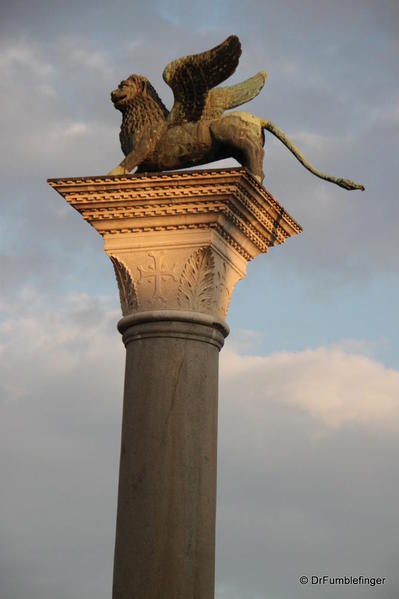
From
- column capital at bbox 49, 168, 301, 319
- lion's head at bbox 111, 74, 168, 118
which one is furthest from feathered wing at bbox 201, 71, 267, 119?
column capital at bbox 49, 168, 301, 319

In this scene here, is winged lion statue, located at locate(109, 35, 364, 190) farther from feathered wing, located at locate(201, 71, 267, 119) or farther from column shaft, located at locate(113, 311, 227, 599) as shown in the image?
column shaft, located at locate(113, 311, 227, 599)

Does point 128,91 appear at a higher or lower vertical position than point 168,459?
higher

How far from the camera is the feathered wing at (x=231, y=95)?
45.7ft

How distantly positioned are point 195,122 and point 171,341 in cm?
279

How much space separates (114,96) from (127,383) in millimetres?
3531

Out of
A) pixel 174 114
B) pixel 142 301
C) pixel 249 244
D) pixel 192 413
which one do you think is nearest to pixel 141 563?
pixel 192 413

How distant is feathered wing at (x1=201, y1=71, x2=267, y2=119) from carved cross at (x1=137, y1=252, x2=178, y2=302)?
1.94m

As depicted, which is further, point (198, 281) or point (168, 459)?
point (198, 281)

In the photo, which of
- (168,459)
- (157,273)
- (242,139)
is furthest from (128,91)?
(168,459)

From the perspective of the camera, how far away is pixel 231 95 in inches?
557

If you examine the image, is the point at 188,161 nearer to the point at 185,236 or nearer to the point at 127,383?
the point at 185,236

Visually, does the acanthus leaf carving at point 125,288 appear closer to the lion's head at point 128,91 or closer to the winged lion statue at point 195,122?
the winged lion statue at point 195,122

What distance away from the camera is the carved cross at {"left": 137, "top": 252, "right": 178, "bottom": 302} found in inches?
508

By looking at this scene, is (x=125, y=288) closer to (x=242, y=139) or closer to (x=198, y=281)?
(x=198, y=281)
